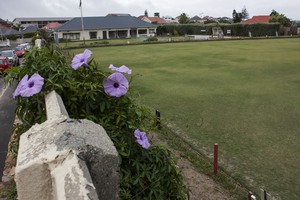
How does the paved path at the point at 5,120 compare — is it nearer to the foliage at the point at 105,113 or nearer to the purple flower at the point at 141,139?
the foliage at the point at 105,113

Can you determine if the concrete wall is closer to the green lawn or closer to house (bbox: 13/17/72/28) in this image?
the green lawn

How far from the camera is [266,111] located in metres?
9.93

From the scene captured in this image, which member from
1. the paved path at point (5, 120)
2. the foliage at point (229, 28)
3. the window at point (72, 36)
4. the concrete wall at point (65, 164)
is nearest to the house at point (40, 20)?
the window at point (72, 36)

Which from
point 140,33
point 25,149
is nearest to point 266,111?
point 25,149

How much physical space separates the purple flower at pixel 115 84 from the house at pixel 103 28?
60818 mm

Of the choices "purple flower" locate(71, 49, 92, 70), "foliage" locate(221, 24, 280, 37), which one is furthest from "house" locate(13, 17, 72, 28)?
"purple flower" locate(71, 49, 92, 70)

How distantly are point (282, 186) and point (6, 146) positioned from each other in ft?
20.0

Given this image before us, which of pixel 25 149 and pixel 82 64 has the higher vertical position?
pixel 82 64

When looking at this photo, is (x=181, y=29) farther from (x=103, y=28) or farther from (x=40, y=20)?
(x=40, y=20)

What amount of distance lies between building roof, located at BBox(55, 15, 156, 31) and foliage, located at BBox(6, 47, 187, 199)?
63.9m

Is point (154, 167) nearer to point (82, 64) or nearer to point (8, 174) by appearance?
point (82, 64)

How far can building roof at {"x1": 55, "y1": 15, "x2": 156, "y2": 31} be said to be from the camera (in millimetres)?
64375

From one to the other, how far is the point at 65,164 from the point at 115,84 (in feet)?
4.16

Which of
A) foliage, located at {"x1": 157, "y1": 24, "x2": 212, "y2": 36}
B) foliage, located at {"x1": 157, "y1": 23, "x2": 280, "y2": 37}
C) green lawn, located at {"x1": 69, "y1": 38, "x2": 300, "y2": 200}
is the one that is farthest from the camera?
foliage, located at {"x1": 157, "y1": 24, "x2": 212, "y2": 36}
